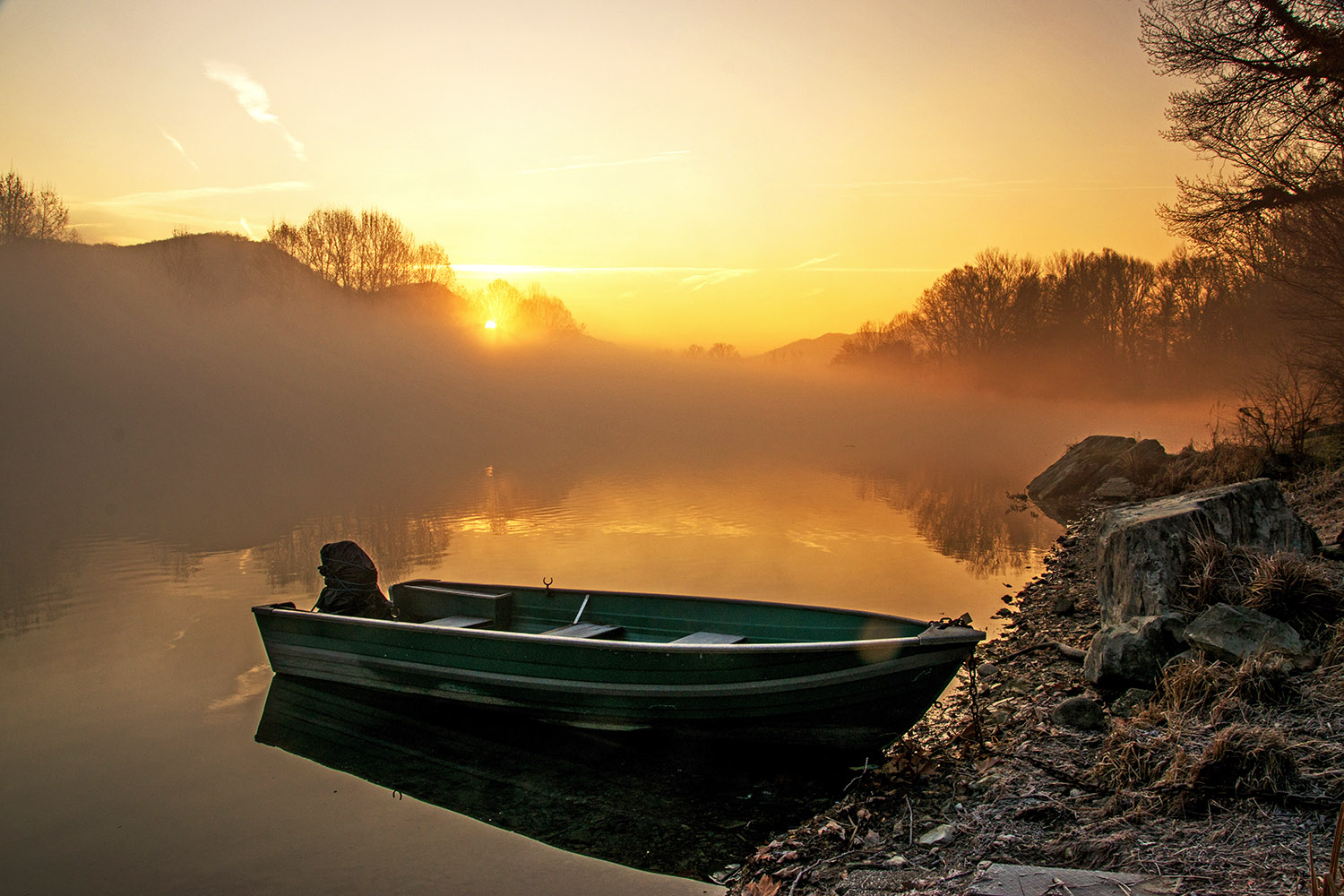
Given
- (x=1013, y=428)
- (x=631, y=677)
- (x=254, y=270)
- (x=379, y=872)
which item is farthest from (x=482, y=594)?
(x=254, y=270)

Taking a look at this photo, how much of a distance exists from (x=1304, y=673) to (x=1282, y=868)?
111 inches

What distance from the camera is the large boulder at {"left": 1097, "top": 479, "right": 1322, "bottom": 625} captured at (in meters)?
7.55

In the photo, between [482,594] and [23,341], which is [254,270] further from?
[482,594]

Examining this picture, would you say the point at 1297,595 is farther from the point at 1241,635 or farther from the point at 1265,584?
the point at 1241,635

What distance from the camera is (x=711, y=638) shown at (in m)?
9.18

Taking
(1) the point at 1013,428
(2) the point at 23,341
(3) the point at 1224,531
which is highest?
(2) the point at 23,341

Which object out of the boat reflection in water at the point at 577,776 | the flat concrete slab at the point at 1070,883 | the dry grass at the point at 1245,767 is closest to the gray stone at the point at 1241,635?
the dry grass at the point at 1245,767

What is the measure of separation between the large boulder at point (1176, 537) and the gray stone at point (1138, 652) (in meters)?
0.27

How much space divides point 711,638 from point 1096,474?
2254 centimetres

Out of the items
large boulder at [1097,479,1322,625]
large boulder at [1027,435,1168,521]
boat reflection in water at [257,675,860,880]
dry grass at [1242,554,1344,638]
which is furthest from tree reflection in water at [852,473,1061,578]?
boat reflection in water at [257,675,860,880]

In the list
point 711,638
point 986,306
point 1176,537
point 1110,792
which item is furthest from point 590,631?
point 986,306

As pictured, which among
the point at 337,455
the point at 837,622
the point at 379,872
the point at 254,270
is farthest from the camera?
the point at 254,270

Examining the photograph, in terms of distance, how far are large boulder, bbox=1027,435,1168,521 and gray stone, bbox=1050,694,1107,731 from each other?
18.6m

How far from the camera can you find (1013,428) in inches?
2640
